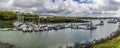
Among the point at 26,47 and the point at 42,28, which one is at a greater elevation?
the point at 26,47

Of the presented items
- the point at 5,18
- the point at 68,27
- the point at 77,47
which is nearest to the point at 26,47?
the point at 77,47

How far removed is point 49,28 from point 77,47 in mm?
53483

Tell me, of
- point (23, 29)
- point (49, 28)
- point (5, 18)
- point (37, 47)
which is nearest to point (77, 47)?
point (37, 47)

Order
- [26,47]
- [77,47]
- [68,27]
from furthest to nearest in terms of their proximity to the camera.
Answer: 1. [68,27]
2. [26,47]
3. [77,47]

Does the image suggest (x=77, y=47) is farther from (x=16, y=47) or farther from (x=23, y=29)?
(x=23, y=29)

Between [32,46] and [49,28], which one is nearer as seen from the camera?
[32,46]

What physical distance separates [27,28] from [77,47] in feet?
151

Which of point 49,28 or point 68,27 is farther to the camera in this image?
point 68,27

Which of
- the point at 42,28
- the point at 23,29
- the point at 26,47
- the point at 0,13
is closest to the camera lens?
the point at 26,47

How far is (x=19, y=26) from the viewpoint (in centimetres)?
9588

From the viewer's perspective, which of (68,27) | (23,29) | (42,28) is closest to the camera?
(23,29)

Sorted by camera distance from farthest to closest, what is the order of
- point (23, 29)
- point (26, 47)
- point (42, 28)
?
point (42, 28)
point (23, 29)
point (26, 47)

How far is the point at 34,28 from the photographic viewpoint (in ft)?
299

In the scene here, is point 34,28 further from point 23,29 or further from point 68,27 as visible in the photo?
point 68,27
